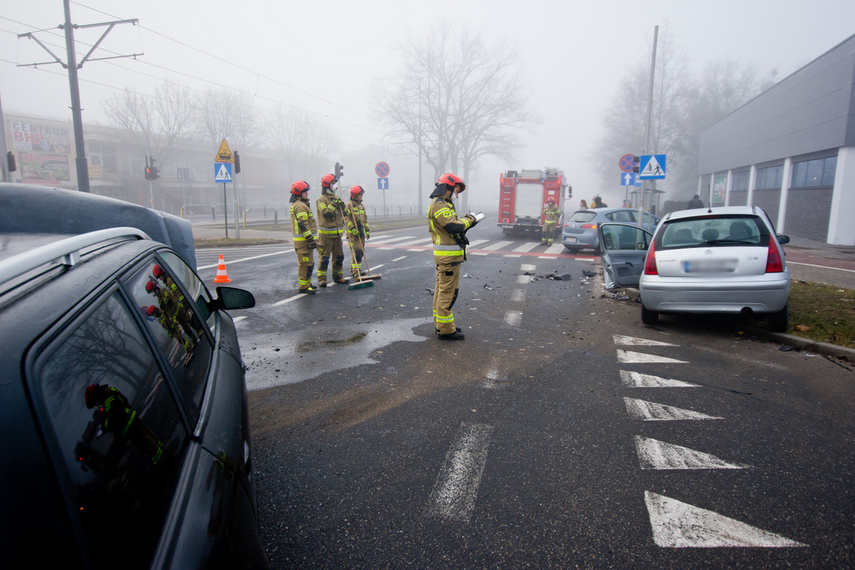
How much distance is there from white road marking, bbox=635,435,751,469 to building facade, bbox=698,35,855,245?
65.0 feet

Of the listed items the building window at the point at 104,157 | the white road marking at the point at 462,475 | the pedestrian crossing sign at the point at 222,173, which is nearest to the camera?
the white road marking at the point at 462,475

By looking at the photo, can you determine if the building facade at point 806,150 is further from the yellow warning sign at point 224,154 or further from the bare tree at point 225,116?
the bare tree at point 225,116

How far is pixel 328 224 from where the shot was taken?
9.57 metres

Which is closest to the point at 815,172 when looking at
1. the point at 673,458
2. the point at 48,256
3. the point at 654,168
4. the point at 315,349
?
the point at 654,168

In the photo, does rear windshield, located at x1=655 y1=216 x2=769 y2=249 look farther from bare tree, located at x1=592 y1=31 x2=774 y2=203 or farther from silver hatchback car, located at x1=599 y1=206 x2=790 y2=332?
bare tree, located at x1=592 y1=31 x2=774 y2=203

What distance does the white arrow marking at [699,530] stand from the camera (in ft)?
8.41

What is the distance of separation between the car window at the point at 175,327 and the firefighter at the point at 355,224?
744 centimetres

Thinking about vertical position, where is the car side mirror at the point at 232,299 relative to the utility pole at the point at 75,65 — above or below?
below

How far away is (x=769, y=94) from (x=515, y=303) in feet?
82.5

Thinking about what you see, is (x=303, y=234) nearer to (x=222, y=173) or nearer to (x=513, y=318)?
(x=513, y=318)

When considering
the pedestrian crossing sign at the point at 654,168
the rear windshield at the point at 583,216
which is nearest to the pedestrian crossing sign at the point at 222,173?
the rear windshield at the point at 583,216

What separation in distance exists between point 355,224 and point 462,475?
25.3 ft

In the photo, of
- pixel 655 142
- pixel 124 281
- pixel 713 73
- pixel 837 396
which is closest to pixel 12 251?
pixel 124 281

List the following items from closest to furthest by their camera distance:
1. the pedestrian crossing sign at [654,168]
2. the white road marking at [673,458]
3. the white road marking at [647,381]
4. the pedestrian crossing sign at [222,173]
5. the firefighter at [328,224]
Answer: the white road marking at [673,458] → the white road marking at [647,381] → the firefighter at [328,224] → the pedestrian crossing sign at [654,168] → the pedestrian crossing sign at [222,173]
